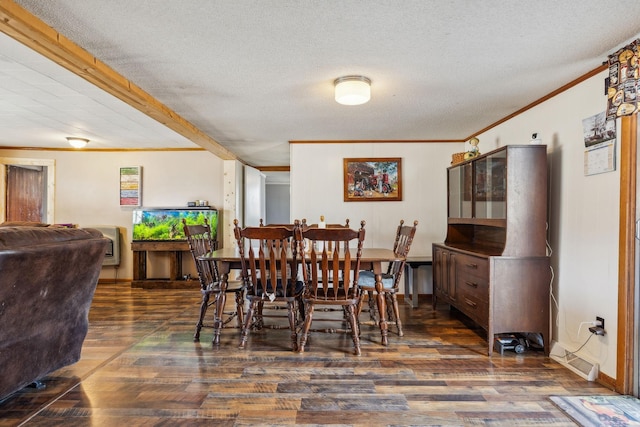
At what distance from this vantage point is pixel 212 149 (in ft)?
15.7

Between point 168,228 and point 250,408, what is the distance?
13.0 ft

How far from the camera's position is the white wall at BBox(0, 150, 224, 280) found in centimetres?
557

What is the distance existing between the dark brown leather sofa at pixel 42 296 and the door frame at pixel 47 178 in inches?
166

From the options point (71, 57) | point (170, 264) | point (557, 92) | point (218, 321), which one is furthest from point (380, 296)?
point (170, 264)

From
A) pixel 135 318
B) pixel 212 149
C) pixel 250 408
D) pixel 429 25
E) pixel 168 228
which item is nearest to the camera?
pixel 429 25

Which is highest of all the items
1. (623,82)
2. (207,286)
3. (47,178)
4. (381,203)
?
(623,82)

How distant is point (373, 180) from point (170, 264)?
3388 mm

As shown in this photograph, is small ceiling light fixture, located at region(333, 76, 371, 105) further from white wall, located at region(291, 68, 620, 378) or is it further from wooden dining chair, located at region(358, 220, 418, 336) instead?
white wall, located at region(291, 68, 620, 378)

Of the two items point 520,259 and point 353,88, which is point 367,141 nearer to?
point 353,88

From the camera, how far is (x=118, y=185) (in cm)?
560

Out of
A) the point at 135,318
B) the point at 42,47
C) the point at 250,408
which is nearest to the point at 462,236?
the point at 250,408

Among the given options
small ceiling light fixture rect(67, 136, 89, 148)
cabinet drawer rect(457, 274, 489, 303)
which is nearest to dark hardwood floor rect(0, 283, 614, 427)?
cabinet drawer rect(457, 274, 489, 303)

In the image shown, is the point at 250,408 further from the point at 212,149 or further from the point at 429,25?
the point at 212,149

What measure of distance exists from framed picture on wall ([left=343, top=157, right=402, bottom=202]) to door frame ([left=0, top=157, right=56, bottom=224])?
188 inches
